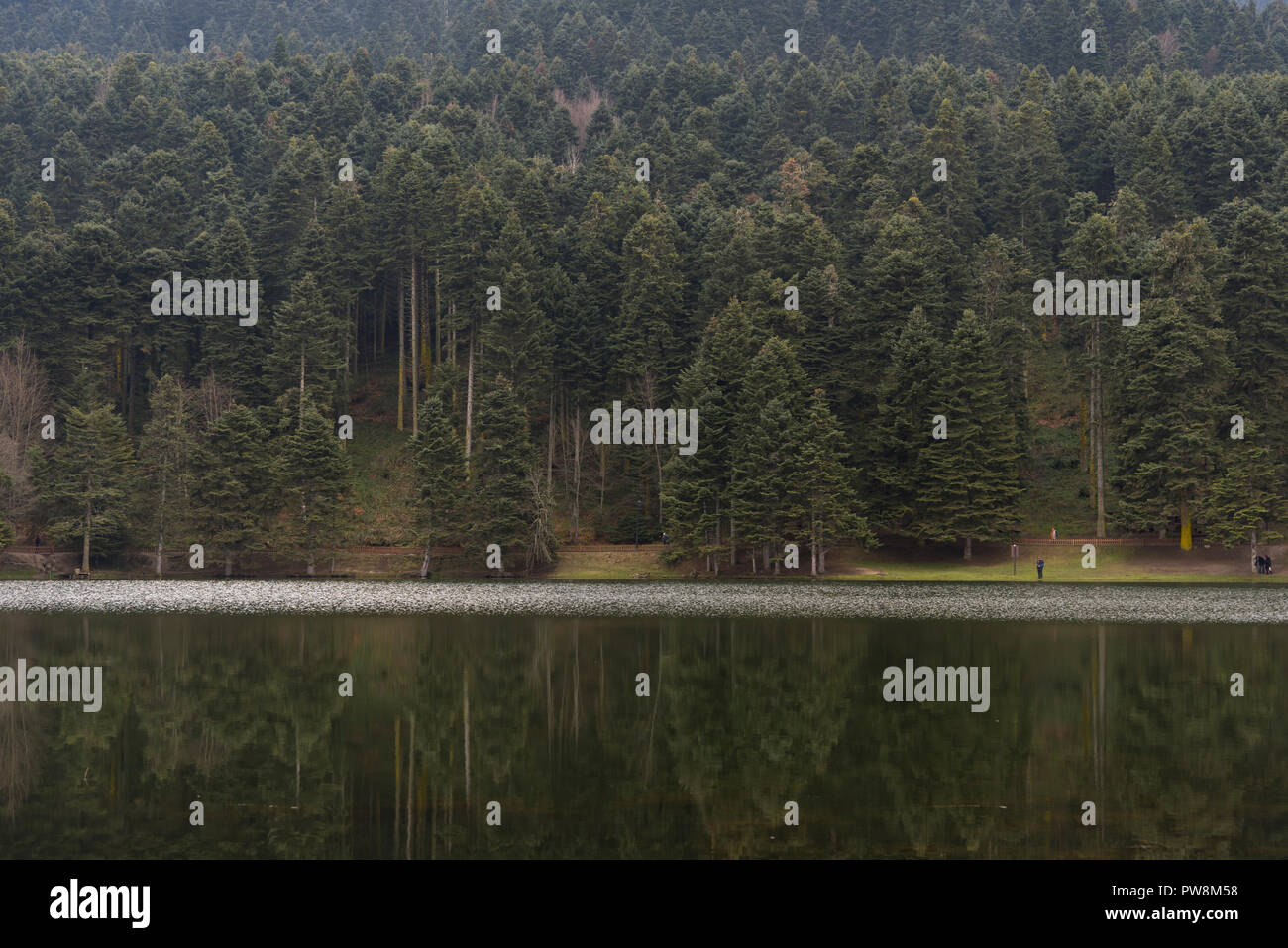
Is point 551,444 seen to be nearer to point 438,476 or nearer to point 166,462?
point 438,476

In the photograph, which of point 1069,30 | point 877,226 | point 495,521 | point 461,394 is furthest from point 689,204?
point 1069,30

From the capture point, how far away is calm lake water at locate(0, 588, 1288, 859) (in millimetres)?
16734

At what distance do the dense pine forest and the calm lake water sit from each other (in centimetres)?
4111

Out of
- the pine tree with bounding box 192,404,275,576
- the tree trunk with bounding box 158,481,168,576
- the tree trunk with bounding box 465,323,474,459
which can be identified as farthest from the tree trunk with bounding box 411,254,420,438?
the tree trunk with bounding box 158,481,168,576

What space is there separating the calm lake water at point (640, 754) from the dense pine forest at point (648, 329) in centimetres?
4111

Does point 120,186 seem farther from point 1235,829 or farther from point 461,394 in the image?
point 1235,829

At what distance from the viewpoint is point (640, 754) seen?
71.7 ft

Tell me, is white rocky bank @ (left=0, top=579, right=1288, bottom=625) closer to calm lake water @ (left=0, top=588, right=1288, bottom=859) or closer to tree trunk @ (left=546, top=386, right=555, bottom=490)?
calm lake water @ (left=0, top=588, right=1288, bottom=859)

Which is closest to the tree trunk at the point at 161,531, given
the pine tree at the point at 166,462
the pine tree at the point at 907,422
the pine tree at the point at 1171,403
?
the pine tree at the point at 166,462

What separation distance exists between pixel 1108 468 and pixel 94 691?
240 feet

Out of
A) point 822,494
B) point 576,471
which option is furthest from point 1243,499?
point 576,471

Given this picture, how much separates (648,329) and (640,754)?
2774 inches

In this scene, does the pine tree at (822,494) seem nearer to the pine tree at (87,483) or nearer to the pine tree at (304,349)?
the pine tree at (304,349)

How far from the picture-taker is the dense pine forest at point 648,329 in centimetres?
7744
